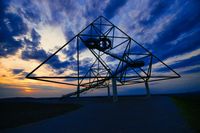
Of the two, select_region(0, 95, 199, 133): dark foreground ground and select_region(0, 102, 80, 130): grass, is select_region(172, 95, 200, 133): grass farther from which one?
select_region(0, 102, 80, 130): grass

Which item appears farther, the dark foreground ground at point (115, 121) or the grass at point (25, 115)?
the grass at point (25, 115)

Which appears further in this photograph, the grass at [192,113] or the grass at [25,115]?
the grass at [25,115]

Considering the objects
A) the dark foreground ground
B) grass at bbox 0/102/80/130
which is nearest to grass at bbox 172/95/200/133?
the dark foreground ground

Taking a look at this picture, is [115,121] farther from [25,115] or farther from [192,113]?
[25,115]

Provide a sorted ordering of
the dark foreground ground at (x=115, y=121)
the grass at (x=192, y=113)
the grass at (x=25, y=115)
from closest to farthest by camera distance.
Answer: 1. the dark foreground ground at (x=115, y=121)
2. the grass at (x=192, y=113)
3. the grass at (x=25, y=115)

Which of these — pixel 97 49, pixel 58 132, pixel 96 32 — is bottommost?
pixel 58 132

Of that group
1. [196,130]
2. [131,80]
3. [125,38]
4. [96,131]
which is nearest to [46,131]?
[96,131]

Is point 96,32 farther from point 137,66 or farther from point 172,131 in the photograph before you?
point 172,131

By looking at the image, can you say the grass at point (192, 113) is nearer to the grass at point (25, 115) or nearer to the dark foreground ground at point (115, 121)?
the dark foreground ground at point (115, 121)

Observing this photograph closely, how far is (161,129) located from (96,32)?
17001 mm

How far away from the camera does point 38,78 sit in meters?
16.0

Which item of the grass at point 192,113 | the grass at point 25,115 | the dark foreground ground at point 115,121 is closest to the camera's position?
the dark foreground ground at point 115,121

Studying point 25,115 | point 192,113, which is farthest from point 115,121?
point 25,115

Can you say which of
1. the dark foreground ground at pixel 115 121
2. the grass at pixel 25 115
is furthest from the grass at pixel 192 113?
the grass at pixel 25 115
